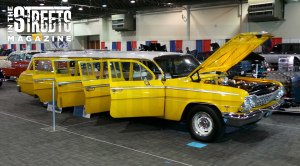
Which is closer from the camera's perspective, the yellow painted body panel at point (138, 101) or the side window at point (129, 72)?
the yellow painted body panel at point (138, 101)

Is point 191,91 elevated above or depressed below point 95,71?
below

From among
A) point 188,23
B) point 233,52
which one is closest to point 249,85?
point 233,52

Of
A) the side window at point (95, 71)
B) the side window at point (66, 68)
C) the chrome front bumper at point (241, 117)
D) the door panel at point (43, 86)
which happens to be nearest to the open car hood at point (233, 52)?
the chrome front bumper at point (241, 117)

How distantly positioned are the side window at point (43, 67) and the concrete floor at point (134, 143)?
82.9 inches

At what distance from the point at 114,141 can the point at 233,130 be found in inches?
112

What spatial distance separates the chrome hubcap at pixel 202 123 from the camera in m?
6.06

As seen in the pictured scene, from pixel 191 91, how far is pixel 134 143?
157 cm

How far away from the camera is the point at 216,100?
583cm

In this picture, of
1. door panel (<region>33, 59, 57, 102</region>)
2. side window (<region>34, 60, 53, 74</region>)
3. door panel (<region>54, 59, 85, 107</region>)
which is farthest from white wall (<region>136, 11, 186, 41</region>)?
door panel (<region>54, 59, 85, 107</region>)

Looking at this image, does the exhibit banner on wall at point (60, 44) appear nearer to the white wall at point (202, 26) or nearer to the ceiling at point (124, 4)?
the white wall at point (202, 26)

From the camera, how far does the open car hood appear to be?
20.9ft

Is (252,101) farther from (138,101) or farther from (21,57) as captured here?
(21,57)

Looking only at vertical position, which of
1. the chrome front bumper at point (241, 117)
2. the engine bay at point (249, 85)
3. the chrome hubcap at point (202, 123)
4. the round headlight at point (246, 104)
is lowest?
the chrome hubcap at point (202, 123)

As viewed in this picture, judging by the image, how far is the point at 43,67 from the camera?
33.9 ft
